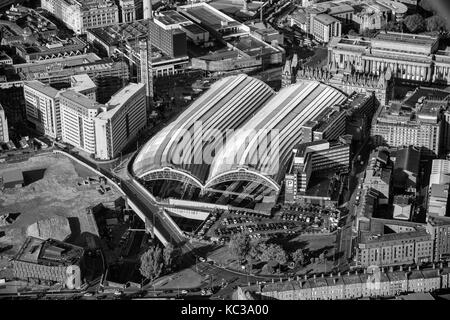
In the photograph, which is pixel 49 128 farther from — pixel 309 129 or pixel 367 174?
pixel 367 174

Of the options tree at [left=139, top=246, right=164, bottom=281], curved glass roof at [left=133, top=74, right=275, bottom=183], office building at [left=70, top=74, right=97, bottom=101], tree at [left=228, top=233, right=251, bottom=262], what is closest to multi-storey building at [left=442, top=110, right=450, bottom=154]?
curved glass roof at [left=133, top=74, right=275, bottom=183]

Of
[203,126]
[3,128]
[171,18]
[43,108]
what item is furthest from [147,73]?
[171,18]

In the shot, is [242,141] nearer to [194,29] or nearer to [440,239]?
[440,239]

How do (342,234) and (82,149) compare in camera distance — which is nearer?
(342,234)

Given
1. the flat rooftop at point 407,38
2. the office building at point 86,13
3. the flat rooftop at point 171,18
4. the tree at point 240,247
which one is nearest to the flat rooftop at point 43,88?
the flat rooftop at point 171,18

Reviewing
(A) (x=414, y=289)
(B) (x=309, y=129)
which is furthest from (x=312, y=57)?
(A) (x=414, y=289)

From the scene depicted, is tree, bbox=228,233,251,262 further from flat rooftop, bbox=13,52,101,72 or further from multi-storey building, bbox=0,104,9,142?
flat rooftop, bbox=13,52,101,72
